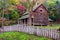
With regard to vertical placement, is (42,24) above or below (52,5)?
below

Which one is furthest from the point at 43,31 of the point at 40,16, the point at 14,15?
the point at 14,15

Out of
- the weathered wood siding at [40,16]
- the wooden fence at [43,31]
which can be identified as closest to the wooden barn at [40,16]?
the weathered wood siding at [40,16]

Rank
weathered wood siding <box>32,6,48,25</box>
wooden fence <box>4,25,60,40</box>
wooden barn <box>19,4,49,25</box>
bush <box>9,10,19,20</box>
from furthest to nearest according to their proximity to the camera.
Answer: bush <box>9,10,19,20</box> < weathered wood siding <box>32,6,48,25</box> < wooden barn <box>19,4,49,25</box> < wooden fence <box>4,25,60,40</box>

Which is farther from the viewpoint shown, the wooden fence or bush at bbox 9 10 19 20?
bush at bbox 9 10 19 20

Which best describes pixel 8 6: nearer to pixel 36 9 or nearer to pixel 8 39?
pixel 36 9

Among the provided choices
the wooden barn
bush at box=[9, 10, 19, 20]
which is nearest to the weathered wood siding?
the wooden barn

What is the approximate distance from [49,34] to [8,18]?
32337 mm

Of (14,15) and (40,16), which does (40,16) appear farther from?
(14,15)

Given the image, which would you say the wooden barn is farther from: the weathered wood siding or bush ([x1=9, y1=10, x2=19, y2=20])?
bush ([x1=9, y1=10, x2=19, y2=20])

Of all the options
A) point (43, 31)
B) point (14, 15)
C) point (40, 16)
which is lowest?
point (43, 31)

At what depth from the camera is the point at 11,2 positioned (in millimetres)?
50594

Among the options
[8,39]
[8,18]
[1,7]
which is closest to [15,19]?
[8,18]

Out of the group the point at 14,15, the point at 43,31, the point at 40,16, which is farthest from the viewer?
the point at 14,15

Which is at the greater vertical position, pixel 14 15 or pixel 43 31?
pixel 14 15
